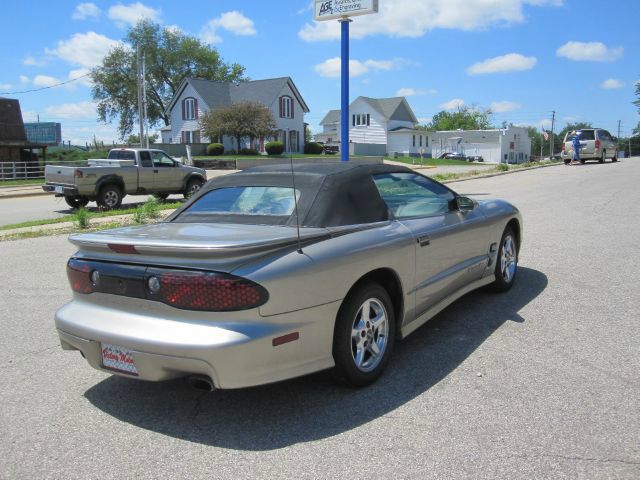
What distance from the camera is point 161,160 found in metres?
19.3

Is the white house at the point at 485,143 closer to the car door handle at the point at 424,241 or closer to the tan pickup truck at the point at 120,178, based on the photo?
the tan pickup truck at the point at 120,178

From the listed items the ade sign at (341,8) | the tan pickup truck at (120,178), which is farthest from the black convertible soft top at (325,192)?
the ade sign at (341,8)

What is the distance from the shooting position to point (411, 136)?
6694 centimetres

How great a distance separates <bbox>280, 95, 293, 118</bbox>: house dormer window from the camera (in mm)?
56656

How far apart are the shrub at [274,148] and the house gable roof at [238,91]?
6.51 metres

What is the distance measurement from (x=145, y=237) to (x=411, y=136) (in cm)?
6550

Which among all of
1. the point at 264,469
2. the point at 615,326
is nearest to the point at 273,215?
the point at 264,469

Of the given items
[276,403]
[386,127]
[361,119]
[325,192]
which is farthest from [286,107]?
[276,403]

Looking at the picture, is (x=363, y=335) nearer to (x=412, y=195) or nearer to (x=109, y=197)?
(x=412, y=195)

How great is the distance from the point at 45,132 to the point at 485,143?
186 feet

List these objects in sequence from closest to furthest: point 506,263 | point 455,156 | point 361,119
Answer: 1. point 506,263
2. point 361,119
3. point 455,156

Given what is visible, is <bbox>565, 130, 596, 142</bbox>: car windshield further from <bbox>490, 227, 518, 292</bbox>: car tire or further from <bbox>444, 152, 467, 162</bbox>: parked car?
<bbox>444, 152, 467, 162</bbox>: parked car

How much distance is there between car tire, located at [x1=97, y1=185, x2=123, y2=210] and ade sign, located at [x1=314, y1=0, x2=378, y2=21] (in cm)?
812

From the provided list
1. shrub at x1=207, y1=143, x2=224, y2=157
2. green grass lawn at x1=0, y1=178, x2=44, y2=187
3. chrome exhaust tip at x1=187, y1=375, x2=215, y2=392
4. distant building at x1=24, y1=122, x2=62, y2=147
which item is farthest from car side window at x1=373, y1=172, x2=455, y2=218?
distant building at x1=24, y1=122, x2=62, y2=147
